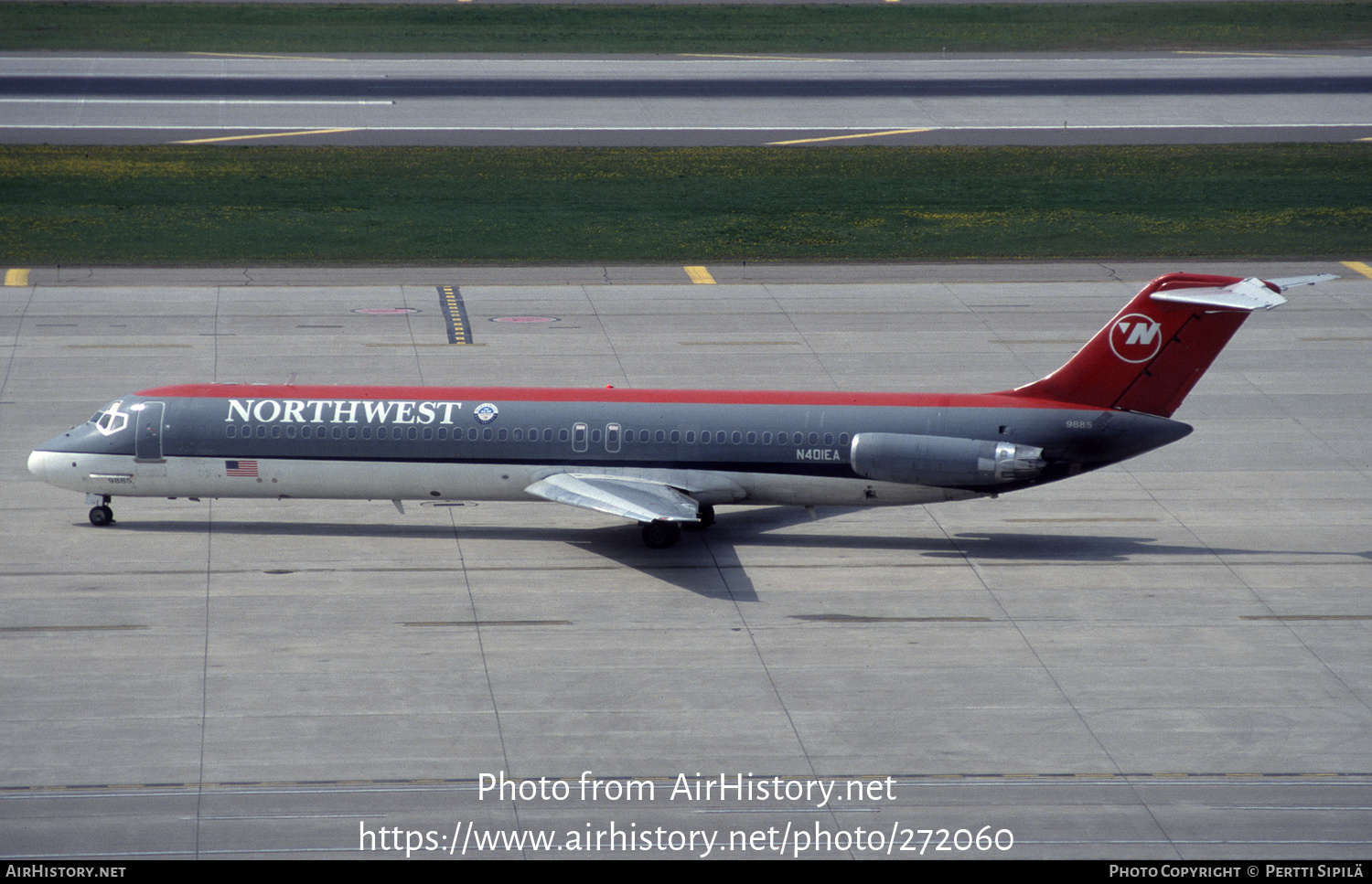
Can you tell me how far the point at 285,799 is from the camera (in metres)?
23.9

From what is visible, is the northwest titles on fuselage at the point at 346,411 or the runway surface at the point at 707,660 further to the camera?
the northwest titles on fuselage at the point at 346,411

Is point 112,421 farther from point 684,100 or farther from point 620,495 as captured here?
point 684,100

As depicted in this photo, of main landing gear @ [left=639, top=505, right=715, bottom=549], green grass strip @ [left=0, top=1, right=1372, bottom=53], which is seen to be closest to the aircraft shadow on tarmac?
main landing gear @ [left=639, top=505, right=715, bottom=549]

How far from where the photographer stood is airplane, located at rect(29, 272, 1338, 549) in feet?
113

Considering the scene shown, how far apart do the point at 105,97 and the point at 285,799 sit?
71.1 metres

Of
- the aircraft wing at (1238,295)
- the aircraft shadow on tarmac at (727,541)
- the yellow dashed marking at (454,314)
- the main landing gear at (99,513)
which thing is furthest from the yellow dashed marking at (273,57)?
the aircraft wing at (1238,295)

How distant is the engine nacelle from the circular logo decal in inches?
119

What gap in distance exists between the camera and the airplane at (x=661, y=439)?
113 feet

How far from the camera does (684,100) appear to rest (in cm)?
8769

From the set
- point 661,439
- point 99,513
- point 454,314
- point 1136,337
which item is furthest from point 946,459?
point 454,314

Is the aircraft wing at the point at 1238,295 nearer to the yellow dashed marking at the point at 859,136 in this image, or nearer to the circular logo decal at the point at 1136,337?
the circular logo decal at the point at 1136,337

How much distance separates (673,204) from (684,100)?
21.1 meters

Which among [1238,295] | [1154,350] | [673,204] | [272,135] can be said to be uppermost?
[1238,295]

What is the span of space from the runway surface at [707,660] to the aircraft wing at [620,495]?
137 centimetres
